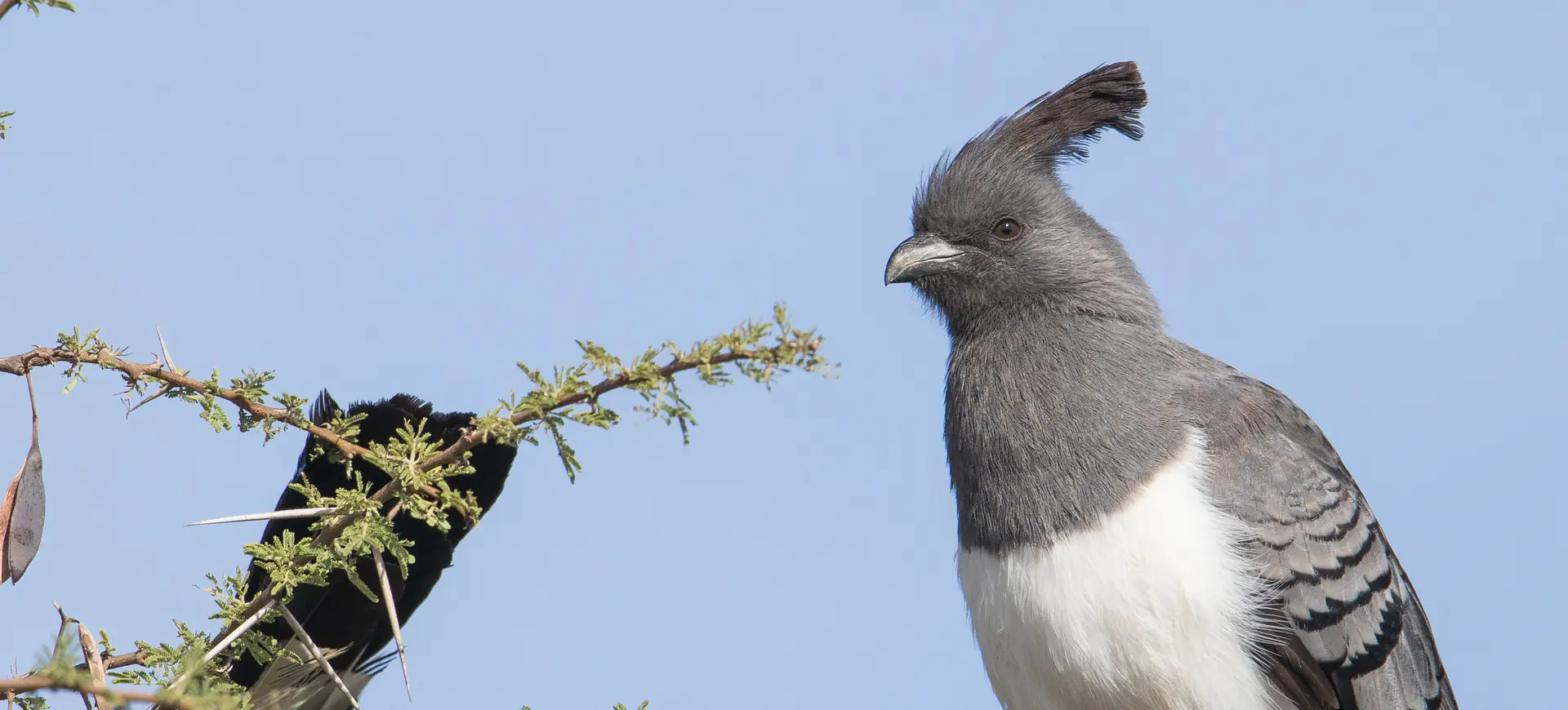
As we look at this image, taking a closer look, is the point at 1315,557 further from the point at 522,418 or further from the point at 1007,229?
the point at 522,418

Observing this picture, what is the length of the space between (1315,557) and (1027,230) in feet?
7.12

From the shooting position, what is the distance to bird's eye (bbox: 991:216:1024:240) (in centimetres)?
711

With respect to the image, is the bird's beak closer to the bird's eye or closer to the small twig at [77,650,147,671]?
the bird's eye

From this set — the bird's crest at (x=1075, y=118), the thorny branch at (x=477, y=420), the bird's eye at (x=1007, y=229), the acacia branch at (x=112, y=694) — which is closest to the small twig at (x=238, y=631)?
the thorny branch at (x=477, y=420)

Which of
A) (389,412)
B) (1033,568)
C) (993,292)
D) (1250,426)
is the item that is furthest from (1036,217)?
(389,412)

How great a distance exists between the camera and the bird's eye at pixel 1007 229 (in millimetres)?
7113

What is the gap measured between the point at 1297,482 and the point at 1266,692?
0.98 meters

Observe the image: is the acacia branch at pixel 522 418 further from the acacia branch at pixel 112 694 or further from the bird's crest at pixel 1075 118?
the bird's crest at pixel 1075 118

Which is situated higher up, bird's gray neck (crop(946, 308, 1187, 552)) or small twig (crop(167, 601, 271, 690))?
bird's gray neck (crop(946, 308, 1187, 552))

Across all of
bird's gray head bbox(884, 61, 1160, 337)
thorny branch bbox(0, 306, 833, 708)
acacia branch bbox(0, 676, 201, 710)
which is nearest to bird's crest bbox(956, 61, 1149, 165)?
bird's gray head bbox(884, 61, 1160, 337)

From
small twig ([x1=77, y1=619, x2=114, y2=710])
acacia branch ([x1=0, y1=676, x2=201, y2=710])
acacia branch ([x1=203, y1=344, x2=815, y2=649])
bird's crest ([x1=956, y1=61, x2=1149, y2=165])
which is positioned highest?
bird's crest ([x1=956, y1=61, x2=1149, y2=165])

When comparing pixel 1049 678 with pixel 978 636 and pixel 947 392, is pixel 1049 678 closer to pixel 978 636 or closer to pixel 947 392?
pixel 978 636

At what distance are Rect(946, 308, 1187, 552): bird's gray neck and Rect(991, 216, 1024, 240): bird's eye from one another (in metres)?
0.50

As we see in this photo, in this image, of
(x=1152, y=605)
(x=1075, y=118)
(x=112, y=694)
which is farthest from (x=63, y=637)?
(x=1075, y=118)
